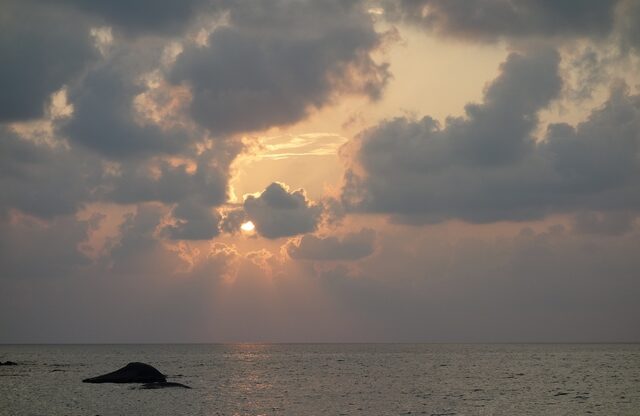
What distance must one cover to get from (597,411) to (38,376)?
331 ft

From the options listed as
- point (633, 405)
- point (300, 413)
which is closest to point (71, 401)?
point (300, 413)

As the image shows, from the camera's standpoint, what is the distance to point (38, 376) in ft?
429

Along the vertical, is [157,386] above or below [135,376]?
below

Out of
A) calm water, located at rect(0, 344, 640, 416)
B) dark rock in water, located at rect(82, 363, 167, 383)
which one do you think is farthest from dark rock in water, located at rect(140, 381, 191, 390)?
dark rock in water, located at rect(82, 363, 167, 383)

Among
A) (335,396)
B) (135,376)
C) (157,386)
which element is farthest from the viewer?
(135,376)

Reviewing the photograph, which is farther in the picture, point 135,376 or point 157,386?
point 135,376

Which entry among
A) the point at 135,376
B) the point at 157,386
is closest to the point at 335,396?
the point at 157,386

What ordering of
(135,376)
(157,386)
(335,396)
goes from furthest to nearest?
1. (135,376)
2. (157,386)
3. (335,396)

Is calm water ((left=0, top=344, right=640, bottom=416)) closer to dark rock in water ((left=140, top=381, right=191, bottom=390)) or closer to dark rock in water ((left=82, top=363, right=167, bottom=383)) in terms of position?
dark rock in water ((left=140, top=381, right=191, bottom=390))

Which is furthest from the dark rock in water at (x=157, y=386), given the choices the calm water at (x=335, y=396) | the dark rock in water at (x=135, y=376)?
the dark rock in water at (x=135, y=376)

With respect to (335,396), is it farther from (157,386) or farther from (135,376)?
(135,376)

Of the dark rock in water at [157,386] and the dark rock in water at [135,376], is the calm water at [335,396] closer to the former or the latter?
the dark rock in water at [157,386]

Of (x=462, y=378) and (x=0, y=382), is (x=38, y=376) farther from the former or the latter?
(x=462, y=378)

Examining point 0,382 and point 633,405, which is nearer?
point 633,405
